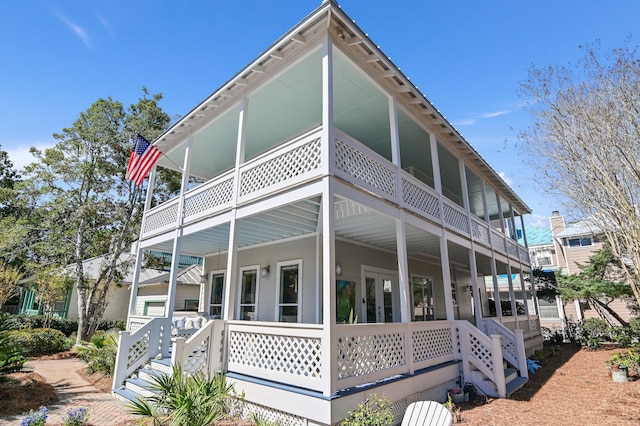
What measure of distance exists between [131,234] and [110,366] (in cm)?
950

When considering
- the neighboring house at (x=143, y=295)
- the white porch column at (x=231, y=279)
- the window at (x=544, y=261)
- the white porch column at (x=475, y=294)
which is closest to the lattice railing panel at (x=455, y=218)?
the white porch column at (x=475, y=294)

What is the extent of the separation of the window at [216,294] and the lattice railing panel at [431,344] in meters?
7.87

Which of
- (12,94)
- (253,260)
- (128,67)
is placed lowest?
(253,260)

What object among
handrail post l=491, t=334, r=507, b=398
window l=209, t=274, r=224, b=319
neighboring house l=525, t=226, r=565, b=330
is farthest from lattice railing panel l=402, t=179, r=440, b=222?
neighboring house l=525, t=226, r=565, b=330

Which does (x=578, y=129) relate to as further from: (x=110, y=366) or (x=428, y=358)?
(x=110, y=366)

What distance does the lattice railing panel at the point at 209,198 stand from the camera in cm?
792

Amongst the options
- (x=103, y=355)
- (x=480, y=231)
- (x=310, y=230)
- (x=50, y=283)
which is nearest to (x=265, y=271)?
(x=310, y=230)

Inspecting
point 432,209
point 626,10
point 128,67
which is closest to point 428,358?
point 432,209

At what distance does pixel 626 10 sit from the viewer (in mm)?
8664

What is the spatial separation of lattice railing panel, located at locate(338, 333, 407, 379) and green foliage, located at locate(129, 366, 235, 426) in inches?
76.3

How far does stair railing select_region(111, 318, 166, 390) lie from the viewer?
7.91 metres

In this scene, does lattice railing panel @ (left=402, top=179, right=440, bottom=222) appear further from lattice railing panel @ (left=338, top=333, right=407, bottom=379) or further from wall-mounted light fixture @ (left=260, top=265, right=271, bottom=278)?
wall-mounted light fixture @ (left=260, top=265, right=271, bottom=278)

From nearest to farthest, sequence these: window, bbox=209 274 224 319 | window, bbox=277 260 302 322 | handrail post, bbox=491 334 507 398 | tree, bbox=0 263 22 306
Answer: handrail post, bbox=491 334 507 398 < window, bbox=277 260 302 322 < window, bbox=209 274 224 319 < tree, bbox=0 263 22 306

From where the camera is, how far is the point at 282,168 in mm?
6637
